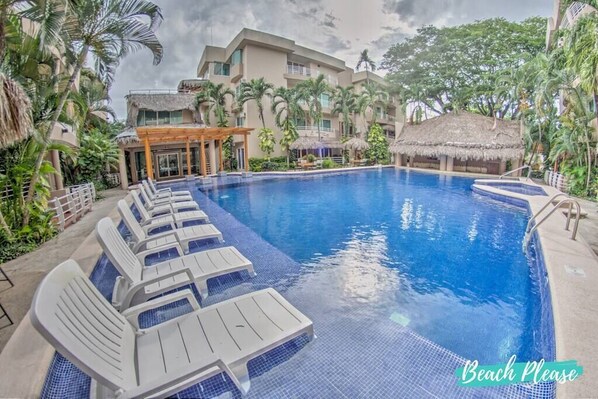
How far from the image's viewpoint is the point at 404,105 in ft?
87.0

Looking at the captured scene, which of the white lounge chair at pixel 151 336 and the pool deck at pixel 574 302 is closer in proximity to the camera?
the white lounge chair at pixel 151 336

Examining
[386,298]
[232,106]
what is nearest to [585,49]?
[386,298]

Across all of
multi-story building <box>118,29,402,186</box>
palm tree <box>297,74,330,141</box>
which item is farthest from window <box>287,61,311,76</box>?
palm tree <box>297,74,330,141</box>

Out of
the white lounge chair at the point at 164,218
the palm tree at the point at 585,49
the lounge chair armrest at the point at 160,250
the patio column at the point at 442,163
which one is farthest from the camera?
the patio column at the point at 442,163

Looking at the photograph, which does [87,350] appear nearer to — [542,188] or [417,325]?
[417,325]

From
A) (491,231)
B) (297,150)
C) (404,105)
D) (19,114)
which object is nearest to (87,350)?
(19,114)

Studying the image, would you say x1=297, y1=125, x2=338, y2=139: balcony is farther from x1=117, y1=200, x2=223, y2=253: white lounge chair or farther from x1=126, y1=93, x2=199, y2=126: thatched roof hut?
x1=117, y1=200, x2=223, y2=253: white lounge chair

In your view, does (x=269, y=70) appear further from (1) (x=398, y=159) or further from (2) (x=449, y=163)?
(2) (x=449, y=163)

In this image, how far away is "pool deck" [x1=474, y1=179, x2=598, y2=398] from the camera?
230 centimetres

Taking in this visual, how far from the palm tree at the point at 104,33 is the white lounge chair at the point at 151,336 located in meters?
5.64

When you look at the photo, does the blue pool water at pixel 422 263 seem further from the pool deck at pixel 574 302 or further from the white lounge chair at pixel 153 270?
the white lounge chair at pixel 153 270

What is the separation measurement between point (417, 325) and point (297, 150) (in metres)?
24.4

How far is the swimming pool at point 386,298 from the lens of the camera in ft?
8.42

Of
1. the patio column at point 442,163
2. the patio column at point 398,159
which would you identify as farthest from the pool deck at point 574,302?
the patio column at point 398,159
